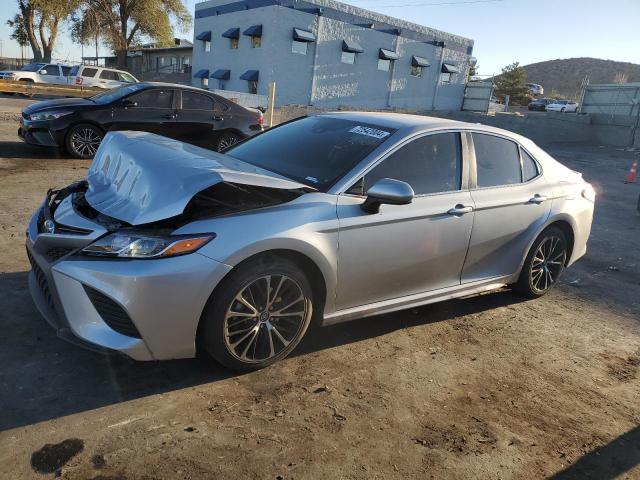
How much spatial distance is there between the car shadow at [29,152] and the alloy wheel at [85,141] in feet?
0.97

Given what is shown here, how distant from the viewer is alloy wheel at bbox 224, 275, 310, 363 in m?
3.01

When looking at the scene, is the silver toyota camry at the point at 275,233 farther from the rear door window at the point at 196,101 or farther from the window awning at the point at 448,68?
the window awning at the point at 448,68

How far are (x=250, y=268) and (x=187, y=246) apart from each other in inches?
15.0

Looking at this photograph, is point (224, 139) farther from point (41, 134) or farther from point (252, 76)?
point (252, 76)

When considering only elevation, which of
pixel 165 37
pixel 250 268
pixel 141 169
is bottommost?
pixel 250 268

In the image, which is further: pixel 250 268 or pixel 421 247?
pixel 421 247

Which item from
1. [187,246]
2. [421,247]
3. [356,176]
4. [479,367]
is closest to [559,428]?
[479,367]

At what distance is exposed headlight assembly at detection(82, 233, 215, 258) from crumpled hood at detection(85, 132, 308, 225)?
0.11 m

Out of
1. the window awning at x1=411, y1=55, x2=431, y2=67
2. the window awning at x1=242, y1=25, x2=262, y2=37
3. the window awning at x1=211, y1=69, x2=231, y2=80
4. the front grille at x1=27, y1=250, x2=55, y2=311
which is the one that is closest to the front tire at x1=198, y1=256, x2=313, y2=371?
the front grille at x1=27, y1=250, x2=55, y2=311

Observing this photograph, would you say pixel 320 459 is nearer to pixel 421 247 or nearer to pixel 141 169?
pixel 421 247

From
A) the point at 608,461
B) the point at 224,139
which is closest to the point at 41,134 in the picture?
the point at 224,139

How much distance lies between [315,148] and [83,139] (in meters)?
6.96

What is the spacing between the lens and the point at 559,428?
3.02m

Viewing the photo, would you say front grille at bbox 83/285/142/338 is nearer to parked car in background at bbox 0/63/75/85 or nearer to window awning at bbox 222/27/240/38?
parked car in background at bbox 0/63/75/85
